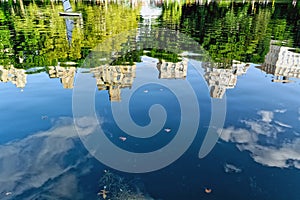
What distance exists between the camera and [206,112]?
16.2 m

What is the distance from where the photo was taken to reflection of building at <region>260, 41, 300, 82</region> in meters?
24.8

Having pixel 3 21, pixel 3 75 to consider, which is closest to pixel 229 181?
pixel 3 75

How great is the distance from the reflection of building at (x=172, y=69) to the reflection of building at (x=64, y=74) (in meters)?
8.31

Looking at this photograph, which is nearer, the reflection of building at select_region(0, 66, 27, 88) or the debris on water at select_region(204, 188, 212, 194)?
the debris on water at select_region(204, 188, 212, 194)

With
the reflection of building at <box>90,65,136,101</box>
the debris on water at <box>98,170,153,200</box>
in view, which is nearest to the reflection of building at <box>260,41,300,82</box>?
the reflection of building at <box>90,65,136,101</box>

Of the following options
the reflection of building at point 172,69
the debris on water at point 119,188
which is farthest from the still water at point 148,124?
the reflection of building at point 172,69

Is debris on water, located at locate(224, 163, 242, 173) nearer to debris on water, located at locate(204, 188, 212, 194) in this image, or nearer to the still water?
the still water

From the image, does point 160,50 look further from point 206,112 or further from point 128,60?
point 206,112

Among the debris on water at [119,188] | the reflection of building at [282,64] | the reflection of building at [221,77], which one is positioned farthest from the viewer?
the reflection of building at [282,64]

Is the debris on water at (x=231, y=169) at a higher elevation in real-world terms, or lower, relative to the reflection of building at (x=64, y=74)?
lower

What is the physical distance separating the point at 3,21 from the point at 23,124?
157 ft

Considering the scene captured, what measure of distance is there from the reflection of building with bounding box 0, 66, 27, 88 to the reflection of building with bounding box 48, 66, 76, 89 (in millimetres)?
2517

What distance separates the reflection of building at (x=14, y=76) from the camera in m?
21.9

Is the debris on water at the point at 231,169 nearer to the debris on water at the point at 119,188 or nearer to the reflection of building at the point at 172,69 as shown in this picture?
the debris on water at the point at 119,188
